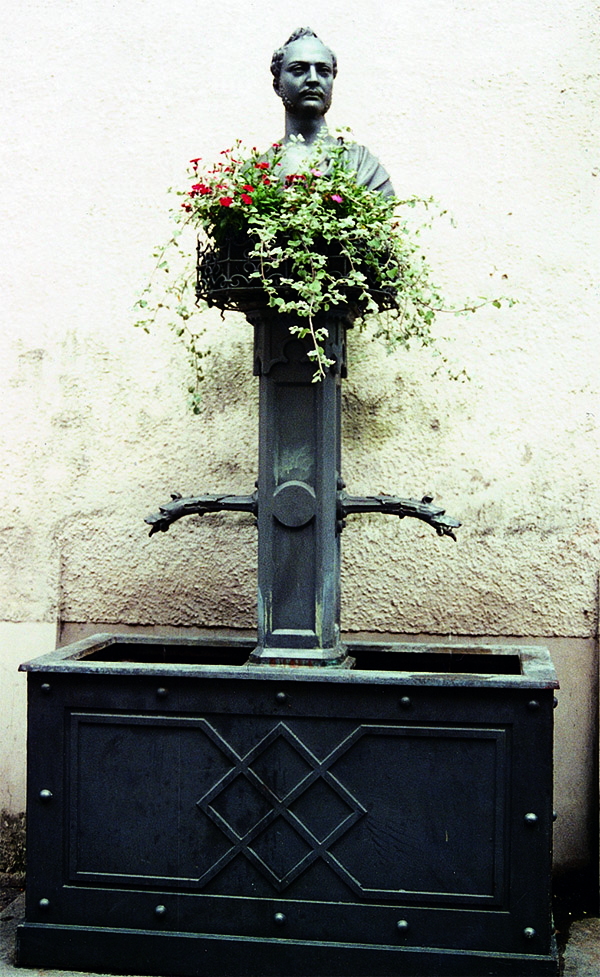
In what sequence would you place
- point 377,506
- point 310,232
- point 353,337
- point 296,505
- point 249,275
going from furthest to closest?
1. point 353,337
2. point 377,506
3. point 296,505
4. point 249,275
5. point 310,232

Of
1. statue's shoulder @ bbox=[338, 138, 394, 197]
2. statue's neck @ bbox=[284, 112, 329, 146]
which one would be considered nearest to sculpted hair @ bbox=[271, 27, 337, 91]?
statue's neck @ bbox=[284, 112, 329, 146]

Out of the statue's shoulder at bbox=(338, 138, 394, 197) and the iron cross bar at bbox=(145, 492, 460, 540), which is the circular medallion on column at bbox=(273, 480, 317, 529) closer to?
the iron cross bar at bbox=(145, 492, 460, 540)

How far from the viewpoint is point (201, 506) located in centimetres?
339

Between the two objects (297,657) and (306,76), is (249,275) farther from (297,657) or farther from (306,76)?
(297,657)

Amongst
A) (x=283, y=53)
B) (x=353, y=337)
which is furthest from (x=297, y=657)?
(x=283, y=53)

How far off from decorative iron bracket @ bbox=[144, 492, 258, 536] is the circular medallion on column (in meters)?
0.14

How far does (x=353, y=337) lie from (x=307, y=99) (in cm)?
96

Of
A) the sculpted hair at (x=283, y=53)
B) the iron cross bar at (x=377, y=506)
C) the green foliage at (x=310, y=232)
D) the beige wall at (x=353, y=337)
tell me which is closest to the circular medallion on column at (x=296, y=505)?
the iron cross bar at (x=377, y=506)

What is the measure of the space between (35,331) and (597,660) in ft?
8.26

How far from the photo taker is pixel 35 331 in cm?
419

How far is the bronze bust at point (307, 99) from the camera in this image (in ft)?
10.9

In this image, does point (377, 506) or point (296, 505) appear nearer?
point (296, 505)

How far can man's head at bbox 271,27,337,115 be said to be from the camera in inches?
131

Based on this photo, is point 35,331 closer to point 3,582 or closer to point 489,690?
point 3,582
